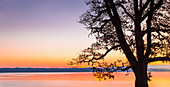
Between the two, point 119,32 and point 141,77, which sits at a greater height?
point 119,32

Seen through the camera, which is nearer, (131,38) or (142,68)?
(142,68)

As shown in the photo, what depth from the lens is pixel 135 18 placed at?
1745 cm

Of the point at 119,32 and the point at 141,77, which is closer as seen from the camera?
the point at 141,77

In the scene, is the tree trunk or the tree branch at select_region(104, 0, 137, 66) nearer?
the tree trunk

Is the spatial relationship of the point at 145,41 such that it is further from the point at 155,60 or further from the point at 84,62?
the point at 84,62

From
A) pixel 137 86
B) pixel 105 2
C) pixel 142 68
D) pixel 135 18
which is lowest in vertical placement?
pixel 137 86

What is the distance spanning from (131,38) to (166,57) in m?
2.63

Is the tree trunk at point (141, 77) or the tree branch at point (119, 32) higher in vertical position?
the tree branch at point (119, 32)

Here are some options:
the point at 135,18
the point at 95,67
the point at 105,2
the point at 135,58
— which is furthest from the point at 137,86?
the point at 105,2

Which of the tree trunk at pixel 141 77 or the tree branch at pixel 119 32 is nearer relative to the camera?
the tree trunk at pixel 141 77

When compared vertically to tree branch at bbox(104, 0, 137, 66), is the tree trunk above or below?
below

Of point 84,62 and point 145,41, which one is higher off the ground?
point 145,41

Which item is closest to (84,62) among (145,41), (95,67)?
(95,67)

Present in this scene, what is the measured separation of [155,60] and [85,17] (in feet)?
18.6
